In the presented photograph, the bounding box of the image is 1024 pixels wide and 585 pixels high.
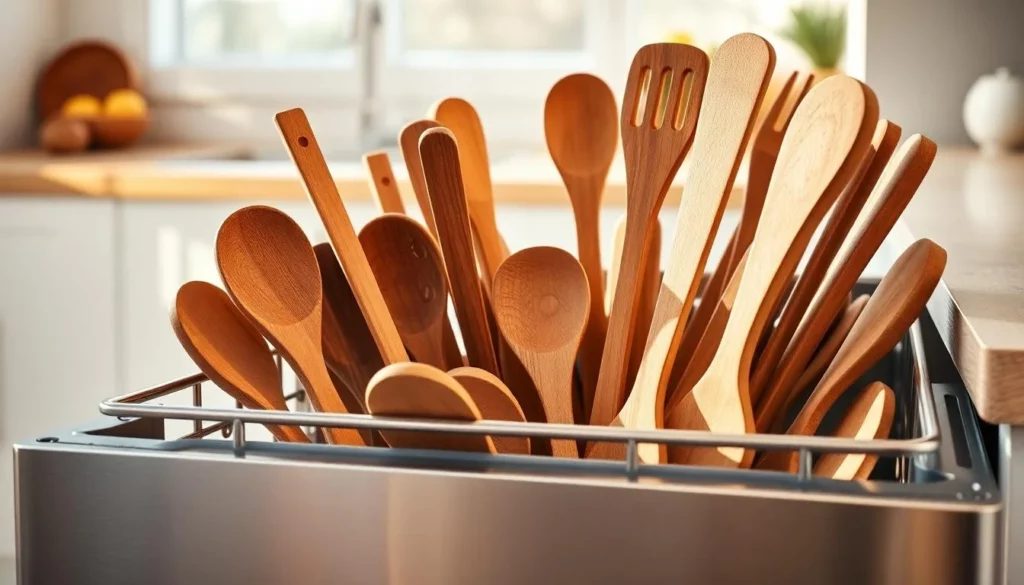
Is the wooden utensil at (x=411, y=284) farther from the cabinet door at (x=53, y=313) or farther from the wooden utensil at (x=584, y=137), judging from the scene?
the cabinet door at (x=53, y=313)

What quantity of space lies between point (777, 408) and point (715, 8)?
2.11 m

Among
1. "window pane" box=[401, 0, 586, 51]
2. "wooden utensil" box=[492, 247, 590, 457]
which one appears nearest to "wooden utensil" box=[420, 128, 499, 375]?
"wooden utensil" box=[492, 247, 590, 457]

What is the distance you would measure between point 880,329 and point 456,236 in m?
0.17

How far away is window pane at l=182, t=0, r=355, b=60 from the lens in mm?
2648

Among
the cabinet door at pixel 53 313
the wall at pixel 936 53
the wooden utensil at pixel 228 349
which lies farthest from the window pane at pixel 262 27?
the wooden utensil at pixel 228 349

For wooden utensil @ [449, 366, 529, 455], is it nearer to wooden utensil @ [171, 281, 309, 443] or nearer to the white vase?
wooden utensil @ [171, 281, 309, 443]

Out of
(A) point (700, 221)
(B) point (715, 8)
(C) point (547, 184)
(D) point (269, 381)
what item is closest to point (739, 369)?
(A) point (700, 221)

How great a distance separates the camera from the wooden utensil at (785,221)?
0.42 m

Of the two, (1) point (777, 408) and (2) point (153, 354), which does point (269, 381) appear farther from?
(2) point (153, 354)

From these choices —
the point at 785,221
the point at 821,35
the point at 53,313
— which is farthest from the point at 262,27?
the point at 785,221

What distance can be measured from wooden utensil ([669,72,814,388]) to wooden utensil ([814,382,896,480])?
12cm

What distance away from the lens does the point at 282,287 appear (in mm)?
488

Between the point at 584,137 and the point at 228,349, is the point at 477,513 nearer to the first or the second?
the point at 228,349

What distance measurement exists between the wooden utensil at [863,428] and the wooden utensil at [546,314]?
0.10 metres
